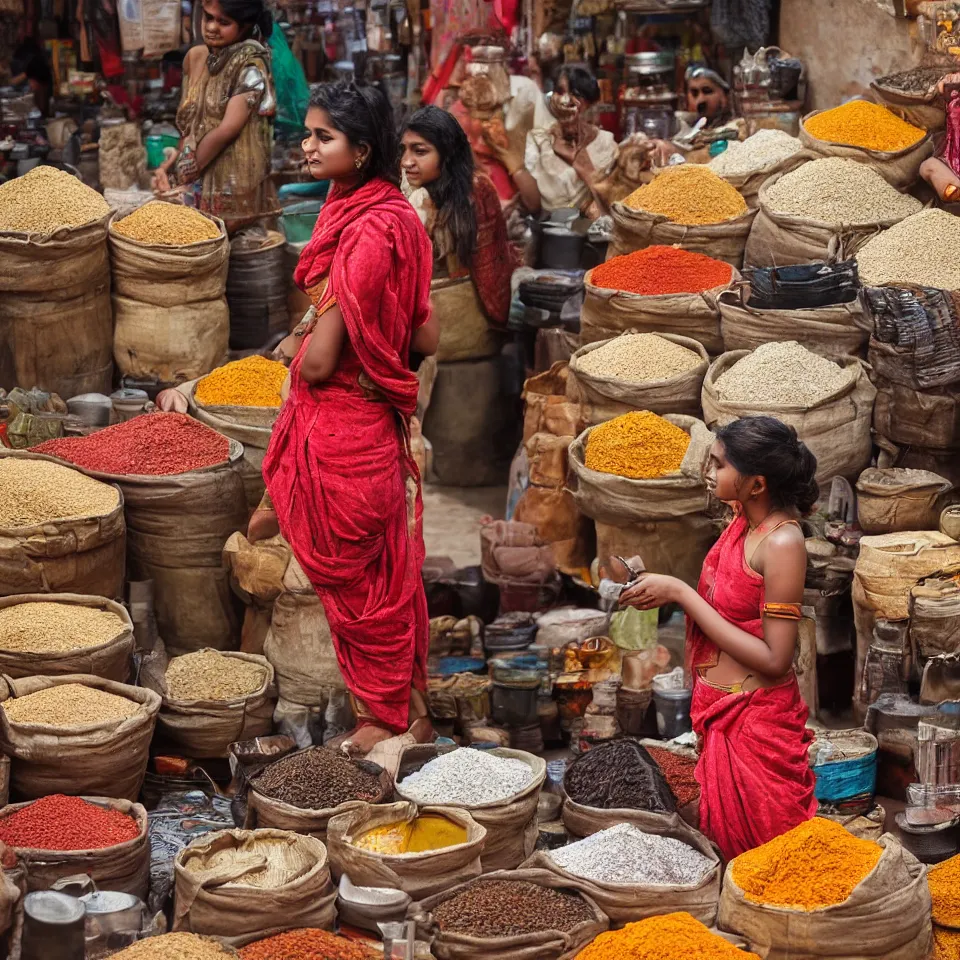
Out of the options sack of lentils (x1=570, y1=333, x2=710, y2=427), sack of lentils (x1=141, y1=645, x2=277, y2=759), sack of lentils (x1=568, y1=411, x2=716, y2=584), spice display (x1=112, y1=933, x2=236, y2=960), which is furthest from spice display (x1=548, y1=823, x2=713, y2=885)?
sack of lentils (x1=570, y1=333, x2=710, y2=427)

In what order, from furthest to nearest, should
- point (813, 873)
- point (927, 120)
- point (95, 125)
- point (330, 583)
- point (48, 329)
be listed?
point (95, 125), point (927, 120), point (48, 329), point (330, 583), point (813, 873)

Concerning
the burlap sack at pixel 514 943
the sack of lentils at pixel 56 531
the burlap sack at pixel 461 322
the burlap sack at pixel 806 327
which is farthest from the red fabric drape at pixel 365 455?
the burlap sack at pixel 461 322

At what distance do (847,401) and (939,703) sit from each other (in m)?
1.12

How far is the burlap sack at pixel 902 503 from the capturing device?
17.0ft

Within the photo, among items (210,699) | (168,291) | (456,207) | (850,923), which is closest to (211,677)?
(210,699)

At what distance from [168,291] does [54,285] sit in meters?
0.41

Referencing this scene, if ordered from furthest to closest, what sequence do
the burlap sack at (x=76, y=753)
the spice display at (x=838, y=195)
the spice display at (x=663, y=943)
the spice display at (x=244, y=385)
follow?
the spice display at (x=838, y=195) < the spice display at (x=244, y=385) < the burlap sack at (x=76, y=753) < the spice display at (x=663, y=943)

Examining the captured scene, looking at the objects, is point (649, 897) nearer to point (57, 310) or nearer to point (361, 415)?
point (361, 415)

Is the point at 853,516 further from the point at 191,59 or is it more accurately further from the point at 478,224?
the point at 191,59

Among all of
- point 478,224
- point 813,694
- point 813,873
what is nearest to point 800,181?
point 478,224

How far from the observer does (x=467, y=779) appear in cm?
408

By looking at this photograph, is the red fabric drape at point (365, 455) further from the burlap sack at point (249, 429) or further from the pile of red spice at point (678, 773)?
the burlap sack at point (249, 429)

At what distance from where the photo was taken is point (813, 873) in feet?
11.1

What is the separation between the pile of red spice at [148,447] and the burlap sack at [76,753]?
3.41ft
